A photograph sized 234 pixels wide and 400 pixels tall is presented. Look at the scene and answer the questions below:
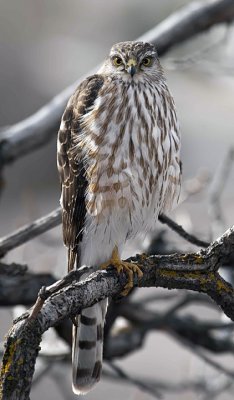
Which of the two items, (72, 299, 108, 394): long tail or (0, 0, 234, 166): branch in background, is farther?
(0, 0, 234, 166): branch in background

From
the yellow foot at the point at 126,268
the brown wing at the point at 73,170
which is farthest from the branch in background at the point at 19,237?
the yellow foot at the point at 126,268

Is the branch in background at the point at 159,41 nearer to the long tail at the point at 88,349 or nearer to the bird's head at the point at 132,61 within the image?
the bird's head at the point at 132,61

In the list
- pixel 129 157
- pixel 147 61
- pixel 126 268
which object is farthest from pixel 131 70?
pixel 126 268

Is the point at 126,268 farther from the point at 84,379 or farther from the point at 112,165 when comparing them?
the point at 84,379

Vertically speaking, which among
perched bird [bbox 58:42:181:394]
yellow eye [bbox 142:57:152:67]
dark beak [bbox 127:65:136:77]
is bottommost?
perched bird [bbox 58:42:181:394]

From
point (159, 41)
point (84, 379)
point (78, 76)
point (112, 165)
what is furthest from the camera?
point (78, 76)

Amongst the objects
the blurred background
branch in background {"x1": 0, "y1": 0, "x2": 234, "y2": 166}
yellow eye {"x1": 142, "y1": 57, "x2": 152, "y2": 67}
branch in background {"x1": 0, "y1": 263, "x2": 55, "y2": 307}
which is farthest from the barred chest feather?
the blurred background

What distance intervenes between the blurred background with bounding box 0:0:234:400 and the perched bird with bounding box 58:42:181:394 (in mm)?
2734

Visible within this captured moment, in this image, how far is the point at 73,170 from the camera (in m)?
4.44

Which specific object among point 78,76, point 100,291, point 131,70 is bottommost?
point 100,291

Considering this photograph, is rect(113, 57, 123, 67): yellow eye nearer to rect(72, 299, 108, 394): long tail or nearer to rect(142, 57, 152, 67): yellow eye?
rect(142, 57, 152, 67): yellow eye

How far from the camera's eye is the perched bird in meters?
4.34

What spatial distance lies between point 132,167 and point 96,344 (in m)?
Answer: 0.99

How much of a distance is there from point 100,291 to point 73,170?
112cm
